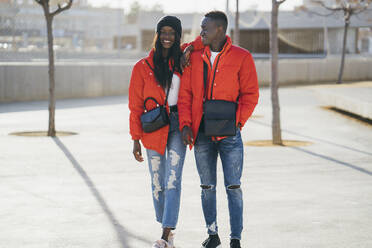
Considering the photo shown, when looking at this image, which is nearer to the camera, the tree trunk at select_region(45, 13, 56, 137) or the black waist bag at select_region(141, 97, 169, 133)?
the black waist bag at select_region(141, 97, 169, 133)

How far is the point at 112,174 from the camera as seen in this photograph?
376 inches

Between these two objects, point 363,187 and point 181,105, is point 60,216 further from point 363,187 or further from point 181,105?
point 363,187

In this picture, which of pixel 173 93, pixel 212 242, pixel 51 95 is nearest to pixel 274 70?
pixel 51 95

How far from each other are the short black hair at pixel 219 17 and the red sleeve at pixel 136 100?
63 cm

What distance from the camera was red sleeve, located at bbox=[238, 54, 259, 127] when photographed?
18.0ft

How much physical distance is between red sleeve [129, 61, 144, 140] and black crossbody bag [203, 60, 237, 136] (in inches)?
19.6

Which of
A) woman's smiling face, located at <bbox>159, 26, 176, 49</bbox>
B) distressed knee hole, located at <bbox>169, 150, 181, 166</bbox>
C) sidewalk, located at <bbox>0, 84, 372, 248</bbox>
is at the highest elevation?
woman's smiling face, located at <bbox>159, 26, 176, 49</bbox>

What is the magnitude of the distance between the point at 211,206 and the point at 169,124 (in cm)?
68

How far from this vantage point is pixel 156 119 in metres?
5.54

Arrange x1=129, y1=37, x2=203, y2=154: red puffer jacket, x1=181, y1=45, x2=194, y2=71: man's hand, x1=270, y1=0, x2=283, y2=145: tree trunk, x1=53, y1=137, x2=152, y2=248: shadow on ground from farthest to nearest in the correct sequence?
x1=270, y1=0, x2=283, y2=145: tree trunk → x1=53, y1=137, x2=152, y2=248: shadow on ground → x1=129, y1=37, x2=203, y2=154: red puffer jacket → x1=181, y1=45, x2=194, y2=71: man's hand

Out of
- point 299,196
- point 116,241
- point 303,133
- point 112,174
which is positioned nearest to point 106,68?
point 303,133

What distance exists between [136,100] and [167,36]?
54cm

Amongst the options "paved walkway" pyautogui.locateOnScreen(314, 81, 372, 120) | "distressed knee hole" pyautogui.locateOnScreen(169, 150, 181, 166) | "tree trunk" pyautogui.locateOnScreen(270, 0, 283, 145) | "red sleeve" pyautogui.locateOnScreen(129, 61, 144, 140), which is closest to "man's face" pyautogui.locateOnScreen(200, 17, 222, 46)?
"red sleeve" pyautogui.locateOnScreen(129, 61, 144, 140)

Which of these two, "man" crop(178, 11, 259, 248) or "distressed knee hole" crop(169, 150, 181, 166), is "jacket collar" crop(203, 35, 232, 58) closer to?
"man" crop(178, 11, 259, 248)
